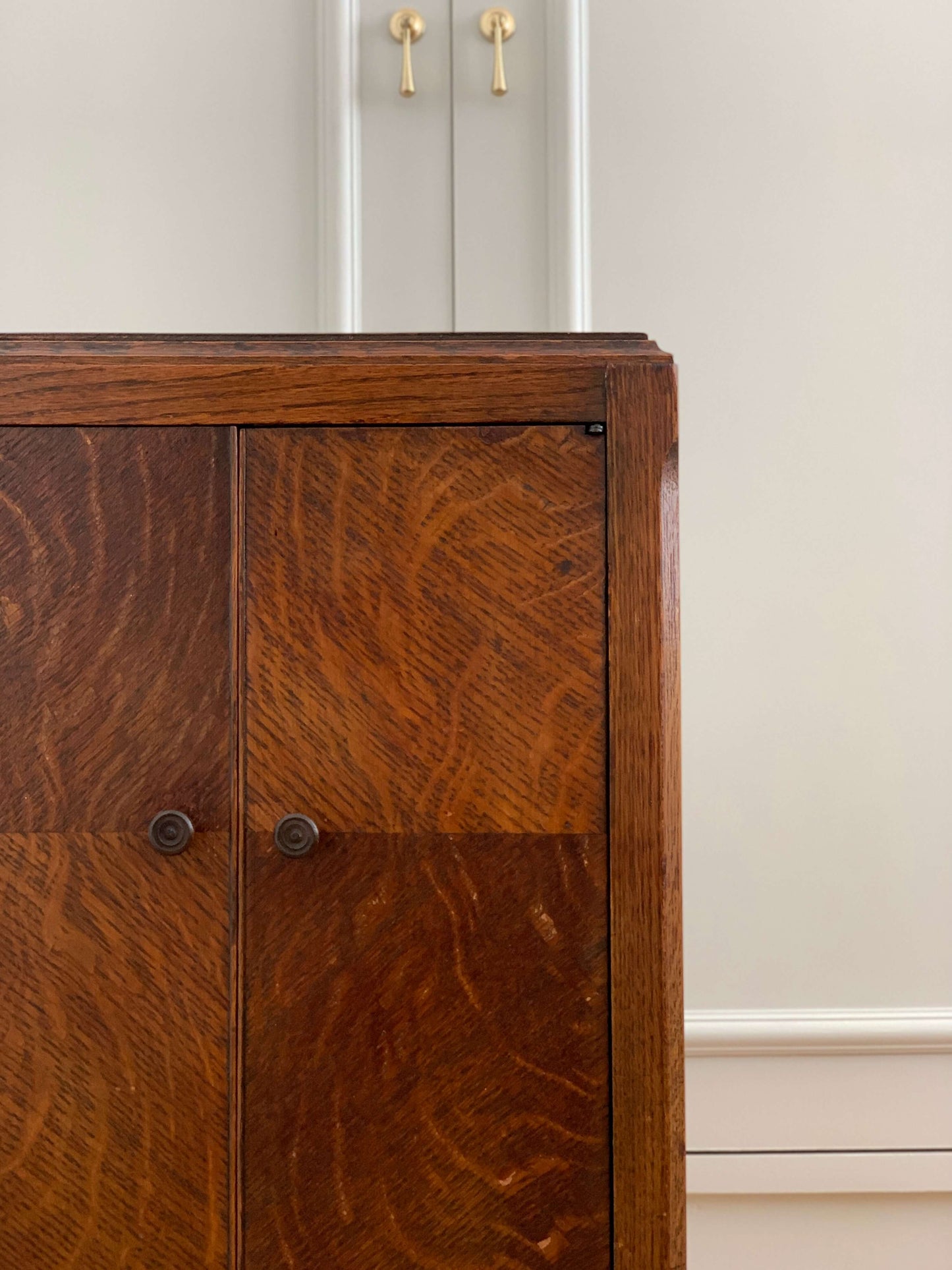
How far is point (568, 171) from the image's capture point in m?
0.94

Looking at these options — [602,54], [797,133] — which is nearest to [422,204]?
[602,54]

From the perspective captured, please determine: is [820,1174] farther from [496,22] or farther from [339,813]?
[496,22]

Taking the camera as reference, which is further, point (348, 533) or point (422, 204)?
point (422, 204)

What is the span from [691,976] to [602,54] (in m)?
0.86

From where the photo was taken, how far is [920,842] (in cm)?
93

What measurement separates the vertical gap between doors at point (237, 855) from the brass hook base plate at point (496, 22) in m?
0.63

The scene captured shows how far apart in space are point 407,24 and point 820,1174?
1119 mm

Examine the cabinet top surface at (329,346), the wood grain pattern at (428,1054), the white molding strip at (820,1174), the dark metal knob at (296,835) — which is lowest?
the white molding strip at (820,1174)

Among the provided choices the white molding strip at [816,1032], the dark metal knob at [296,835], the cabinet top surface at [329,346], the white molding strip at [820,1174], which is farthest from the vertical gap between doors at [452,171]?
the white molding strip at [820,1174]

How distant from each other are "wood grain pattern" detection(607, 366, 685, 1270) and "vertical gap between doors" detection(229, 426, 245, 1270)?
0.19 m

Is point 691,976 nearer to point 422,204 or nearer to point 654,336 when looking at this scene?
point 654,336

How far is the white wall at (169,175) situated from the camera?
3.14 ft

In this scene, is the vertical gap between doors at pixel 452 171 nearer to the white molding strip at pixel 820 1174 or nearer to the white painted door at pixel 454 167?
the white painted door at pixel 454 167

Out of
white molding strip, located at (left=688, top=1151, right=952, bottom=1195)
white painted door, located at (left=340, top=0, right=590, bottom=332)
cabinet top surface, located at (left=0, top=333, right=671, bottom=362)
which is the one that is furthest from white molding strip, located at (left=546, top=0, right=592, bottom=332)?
white molding strip, located at (left=688, top=1151, right=952, bottom=1195)
